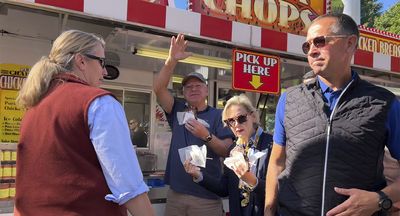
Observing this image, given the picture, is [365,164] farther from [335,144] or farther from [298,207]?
[298,207]

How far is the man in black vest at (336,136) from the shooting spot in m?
1.53

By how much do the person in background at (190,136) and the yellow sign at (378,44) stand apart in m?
1.83

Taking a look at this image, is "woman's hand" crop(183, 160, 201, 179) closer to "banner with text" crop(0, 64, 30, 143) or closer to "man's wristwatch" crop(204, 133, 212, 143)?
"man's wristwatch" crop(204, 133, 212, 143)

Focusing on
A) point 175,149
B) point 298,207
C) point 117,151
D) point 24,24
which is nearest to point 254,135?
point 175,149

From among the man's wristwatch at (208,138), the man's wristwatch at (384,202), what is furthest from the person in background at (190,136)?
the man's wristwatch at (384,202)

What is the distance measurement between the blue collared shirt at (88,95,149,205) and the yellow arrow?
6.96ft

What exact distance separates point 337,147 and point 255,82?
1.86 m

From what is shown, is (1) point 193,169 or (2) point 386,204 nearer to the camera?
(2) point 386,204

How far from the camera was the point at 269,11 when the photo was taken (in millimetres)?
3584

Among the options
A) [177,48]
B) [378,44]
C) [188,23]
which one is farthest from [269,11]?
[378,44]

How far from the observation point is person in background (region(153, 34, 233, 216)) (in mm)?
2834

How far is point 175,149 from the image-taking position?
295cm

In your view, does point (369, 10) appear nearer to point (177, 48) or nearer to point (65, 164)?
point (177, 48)

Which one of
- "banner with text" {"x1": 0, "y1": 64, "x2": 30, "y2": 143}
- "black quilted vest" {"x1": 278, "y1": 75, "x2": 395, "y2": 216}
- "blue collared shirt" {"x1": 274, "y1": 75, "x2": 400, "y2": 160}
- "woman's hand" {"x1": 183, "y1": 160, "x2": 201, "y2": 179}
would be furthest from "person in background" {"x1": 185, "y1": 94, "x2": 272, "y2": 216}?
"banner with text" {"x1": 0, "y1": 64, "x2": 30, "y2": 143}
